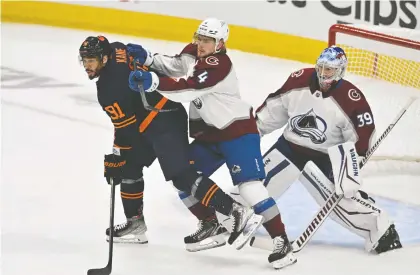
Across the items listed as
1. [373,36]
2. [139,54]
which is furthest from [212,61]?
[373,36]

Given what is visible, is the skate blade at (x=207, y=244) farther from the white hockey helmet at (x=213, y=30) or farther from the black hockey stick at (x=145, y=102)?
the white hockey helmet at (x=213, y=30)

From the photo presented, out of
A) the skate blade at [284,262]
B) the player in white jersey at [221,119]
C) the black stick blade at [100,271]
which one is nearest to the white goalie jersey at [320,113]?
the player in white jersey at [221,119]

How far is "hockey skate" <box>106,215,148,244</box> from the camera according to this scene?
361cm

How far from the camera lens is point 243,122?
3338 millimetres

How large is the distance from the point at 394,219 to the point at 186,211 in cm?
87

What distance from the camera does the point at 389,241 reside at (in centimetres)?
349

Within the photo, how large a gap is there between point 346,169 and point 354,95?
11.1 inches

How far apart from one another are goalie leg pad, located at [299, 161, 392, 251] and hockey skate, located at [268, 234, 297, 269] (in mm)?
284

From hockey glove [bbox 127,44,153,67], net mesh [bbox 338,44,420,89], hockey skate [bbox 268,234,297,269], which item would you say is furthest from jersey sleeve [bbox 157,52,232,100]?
net mesh [bbox 338,44,420,89]

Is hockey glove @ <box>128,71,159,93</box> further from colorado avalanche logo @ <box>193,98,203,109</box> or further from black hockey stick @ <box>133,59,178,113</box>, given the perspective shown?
colorado avalanche logo @ <box>193,98,203,109</box>

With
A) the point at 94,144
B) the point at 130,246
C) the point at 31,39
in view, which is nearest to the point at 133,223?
the point at 130,246

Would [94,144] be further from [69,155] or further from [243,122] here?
[243,122]

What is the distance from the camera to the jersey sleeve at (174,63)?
3508 millimetres

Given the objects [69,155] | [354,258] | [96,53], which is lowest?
[354,258]
